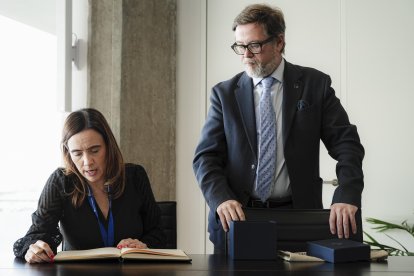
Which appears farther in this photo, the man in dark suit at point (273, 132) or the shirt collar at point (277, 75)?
the shirt collar at point (277, 75)

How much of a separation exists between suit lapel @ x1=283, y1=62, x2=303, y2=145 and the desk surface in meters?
0.70

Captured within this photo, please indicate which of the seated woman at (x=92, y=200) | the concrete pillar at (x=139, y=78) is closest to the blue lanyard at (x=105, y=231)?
the seated woman at (x=92, y=200)

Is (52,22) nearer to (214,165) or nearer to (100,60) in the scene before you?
(100,60)

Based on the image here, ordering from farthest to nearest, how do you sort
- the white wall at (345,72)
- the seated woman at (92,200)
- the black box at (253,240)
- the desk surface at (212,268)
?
the white wall at (345,72)
the seated woman at (92,200)
the black box at (253,240)
the desk surface at (212,268)

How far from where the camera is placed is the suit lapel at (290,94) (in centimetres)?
226

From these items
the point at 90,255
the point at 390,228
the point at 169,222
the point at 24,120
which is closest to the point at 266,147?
the point at 169,222

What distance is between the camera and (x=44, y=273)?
1.50 m

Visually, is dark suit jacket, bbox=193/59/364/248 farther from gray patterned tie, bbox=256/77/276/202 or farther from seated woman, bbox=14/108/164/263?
seated woman, bbox=14/108/164/263

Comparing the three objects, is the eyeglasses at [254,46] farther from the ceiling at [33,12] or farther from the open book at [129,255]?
the ceiling at [33,12]

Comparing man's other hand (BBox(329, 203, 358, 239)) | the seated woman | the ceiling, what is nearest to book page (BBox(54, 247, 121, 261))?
the seated woman

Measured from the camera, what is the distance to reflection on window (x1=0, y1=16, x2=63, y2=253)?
3.13 meters

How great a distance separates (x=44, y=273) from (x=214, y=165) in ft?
2.98

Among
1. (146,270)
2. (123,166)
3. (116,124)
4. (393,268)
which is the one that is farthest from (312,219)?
(116,124)

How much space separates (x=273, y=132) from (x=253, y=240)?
66 centimetres
